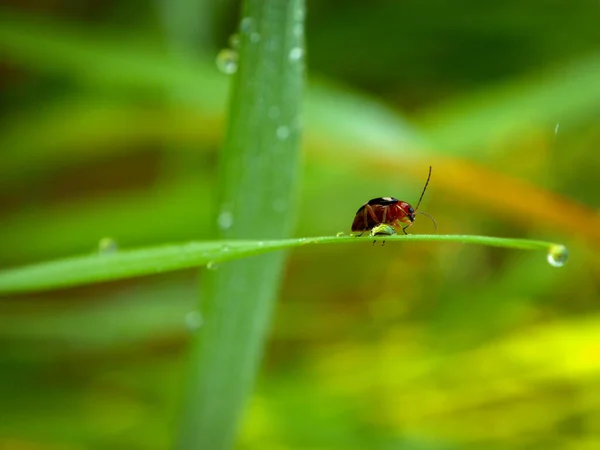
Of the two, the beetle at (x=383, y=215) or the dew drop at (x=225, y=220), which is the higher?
the dew drop at (x=225, y=220)

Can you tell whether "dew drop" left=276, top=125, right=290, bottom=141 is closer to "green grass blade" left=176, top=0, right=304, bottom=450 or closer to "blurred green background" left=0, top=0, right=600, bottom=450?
"green grass blade" left=176, top=0, right=304, bottom=450

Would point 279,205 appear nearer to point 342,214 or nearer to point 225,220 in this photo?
point 225,220

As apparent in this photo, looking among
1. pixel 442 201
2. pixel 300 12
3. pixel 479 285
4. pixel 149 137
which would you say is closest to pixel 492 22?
pixel 442 201

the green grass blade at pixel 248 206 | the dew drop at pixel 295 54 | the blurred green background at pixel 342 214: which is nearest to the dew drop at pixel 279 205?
the green grass blade at pixel 248 206

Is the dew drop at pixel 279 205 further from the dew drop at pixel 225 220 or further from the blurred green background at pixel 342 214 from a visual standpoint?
the blurred green background at pixel 342 214

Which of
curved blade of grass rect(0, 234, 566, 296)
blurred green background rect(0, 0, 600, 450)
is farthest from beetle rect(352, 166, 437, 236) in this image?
blurred green background rect(0, 0, 600, 450)
